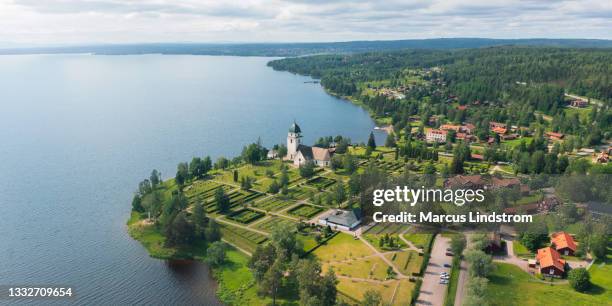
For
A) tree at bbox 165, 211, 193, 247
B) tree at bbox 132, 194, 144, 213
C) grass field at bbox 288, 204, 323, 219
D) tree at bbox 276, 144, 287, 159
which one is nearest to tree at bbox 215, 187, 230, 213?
tree at bbox 165, 211, 193, 247

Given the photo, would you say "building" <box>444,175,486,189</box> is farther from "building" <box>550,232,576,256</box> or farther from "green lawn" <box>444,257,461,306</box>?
"green lawn" <box>444,257,461,306</box>

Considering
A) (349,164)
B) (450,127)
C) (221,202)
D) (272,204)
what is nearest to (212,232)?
(221,202)

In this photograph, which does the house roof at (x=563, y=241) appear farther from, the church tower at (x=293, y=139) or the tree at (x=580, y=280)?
the church tower at (x=293, y=139)

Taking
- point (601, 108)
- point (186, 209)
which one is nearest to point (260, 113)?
point (186, 209)

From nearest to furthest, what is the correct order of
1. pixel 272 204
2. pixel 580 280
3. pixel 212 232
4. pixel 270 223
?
pixel 580 280 → pixel 212 232 → pixel 270 223 → pixel 272 204

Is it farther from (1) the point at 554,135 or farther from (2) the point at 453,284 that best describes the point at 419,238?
(1) the point at 554,135

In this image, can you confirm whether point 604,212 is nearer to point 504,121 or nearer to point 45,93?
point 504,121

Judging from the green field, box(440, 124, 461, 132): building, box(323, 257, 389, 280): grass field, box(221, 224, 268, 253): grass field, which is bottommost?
box(221, 224, 268, 253): grass field
